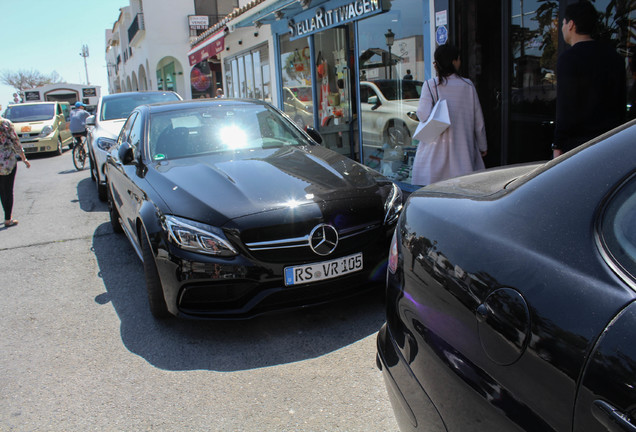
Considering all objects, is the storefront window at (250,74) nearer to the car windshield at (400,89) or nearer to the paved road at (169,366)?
the car windshield at (400,89)

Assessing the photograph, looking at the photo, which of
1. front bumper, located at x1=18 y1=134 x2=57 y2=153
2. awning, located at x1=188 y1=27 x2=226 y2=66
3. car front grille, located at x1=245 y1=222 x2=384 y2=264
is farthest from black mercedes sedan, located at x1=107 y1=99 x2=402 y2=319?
front bumper, located at x1=18 y1=134 x2=57 y2=153

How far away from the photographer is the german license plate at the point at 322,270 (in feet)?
10.5

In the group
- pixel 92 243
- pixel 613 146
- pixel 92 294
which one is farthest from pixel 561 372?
pixel 92 243

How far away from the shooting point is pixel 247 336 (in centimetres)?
343

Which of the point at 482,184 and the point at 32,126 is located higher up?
the point at 32,126

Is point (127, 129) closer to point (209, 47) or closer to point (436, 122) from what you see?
point (436, 122)

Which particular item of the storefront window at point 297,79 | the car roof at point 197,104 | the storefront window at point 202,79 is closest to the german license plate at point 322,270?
the car roof at point 197,104

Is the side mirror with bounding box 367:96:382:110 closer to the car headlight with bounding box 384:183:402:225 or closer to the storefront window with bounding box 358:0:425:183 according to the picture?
the storefront window with bounding box 358:0:425:183

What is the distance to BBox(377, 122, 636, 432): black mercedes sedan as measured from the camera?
108cm

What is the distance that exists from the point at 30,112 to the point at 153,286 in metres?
18.3

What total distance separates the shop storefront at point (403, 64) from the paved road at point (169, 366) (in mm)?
3375

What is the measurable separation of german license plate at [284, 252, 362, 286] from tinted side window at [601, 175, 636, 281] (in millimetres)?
2146

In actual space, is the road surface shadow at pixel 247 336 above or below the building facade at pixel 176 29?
below

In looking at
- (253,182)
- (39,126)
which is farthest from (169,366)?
(39,126)
